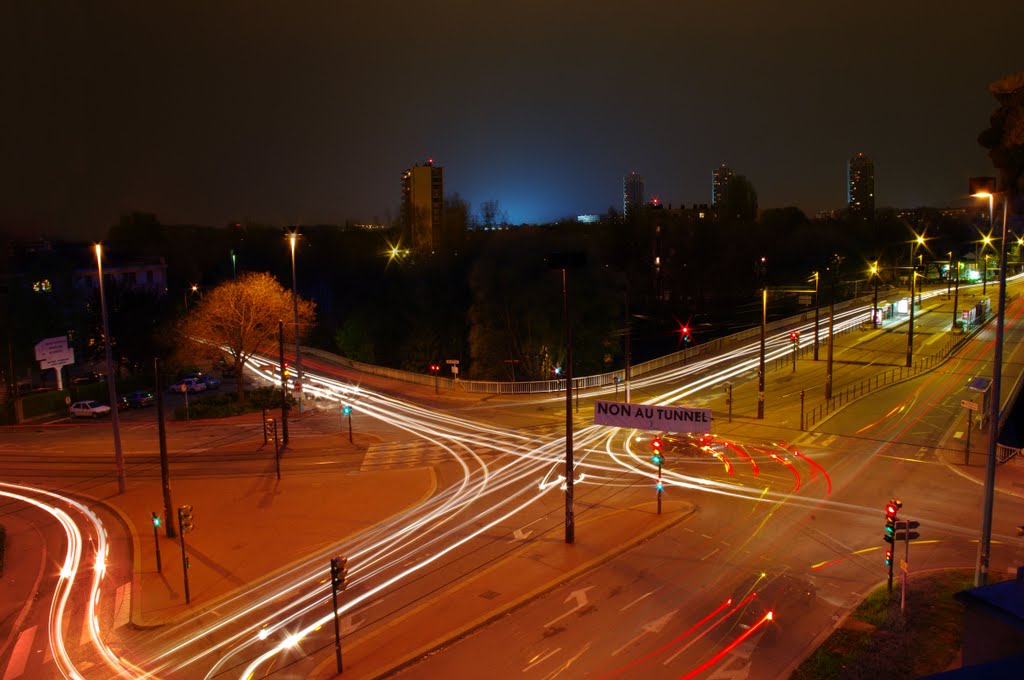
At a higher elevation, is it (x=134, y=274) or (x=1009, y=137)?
(x=1009, y=137)

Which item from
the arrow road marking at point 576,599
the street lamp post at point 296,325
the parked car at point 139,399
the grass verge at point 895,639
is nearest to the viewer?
the grass verge at point 895,639

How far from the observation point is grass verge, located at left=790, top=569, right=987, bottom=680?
11727 millimetres

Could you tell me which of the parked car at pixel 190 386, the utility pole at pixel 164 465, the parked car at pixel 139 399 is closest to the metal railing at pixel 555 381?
the parked car at pixel 190 386

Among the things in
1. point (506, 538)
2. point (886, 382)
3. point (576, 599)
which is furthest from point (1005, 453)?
point (576, 599)

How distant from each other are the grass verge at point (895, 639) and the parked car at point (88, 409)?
41.0m

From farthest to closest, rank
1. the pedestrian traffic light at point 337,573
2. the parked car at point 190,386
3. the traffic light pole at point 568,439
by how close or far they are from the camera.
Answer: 1. the parked car at point 190,386
2. the traffic light pole at point 568,439
3. the pedestrian traffic light at point 337,573

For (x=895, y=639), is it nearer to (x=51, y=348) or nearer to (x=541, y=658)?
(x=541, y=658)

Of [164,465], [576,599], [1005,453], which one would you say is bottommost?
[576,599]

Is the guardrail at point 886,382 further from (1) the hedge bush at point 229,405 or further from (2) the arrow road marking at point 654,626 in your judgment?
(1) the hedge bush at point 229,405

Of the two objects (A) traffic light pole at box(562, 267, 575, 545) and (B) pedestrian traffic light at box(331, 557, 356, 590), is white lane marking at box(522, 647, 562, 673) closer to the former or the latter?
(B) pedestrian traffic light at box(331, 557, 356, 590)

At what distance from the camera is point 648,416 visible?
20.7 m

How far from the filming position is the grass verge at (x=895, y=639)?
11727 millimetres

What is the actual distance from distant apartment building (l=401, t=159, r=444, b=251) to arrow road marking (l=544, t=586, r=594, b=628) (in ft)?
204

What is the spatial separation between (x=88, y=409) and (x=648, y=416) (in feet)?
115
